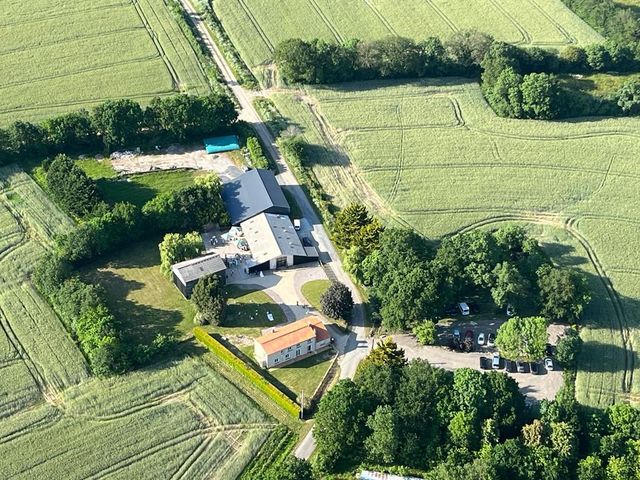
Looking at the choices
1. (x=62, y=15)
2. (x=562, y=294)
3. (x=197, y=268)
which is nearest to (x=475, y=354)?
(x=562, y=294)

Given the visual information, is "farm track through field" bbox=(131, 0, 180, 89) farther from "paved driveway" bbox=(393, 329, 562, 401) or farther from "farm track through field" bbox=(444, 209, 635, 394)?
"paved driveway" bbox=(393, 329, 562, 401)

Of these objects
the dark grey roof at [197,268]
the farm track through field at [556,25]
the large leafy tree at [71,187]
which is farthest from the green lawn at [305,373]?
the farm track through field at [556,25]

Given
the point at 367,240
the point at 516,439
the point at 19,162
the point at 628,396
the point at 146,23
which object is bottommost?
the point at 628,396

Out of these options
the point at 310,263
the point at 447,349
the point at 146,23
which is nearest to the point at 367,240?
the point at 310,263

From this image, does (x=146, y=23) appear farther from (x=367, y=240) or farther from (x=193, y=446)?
(x=193, y=446)

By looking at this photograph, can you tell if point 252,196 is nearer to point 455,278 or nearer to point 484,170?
point 455,278

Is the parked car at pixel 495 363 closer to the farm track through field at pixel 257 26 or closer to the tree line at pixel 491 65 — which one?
the tree line at pixel 491 65

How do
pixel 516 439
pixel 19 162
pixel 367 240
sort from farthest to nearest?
pixel 19 162, pixel 367 240, pixel 516 439

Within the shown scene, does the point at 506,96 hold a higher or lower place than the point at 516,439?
higher
